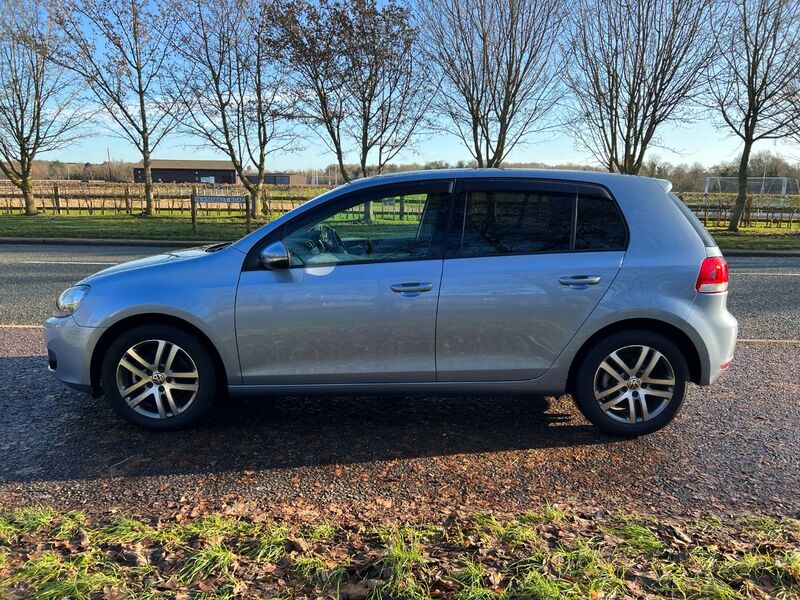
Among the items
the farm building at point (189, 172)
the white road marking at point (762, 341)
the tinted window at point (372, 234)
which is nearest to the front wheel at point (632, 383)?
the tinted window at point (372, 234)

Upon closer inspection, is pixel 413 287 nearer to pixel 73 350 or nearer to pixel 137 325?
pixel 137 325

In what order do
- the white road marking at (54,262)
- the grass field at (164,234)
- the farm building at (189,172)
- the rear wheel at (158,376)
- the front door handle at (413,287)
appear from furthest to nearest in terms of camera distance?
the farm building at (189,172)
the grass field at (164,234)
the white road marking at (54,262)
the rear wheel at (158,376)
the front door handle at (413,287)

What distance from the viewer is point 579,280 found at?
3.45 meters

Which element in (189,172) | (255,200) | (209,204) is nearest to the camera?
(255,200)

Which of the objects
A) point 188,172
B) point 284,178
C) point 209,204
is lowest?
point 209,204

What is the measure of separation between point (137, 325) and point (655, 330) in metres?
3.33

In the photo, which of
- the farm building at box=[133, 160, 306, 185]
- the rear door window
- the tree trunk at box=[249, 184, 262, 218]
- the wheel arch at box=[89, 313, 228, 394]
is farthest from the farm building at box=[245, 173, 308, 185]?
the rear door window

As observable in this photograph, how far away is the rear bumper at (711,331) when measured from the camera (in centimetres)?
348

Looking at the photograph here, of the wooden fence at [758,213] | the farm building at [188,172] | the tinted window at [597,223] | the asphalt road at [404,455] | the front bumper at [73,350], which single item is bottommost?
the asphalt road at [404,455]

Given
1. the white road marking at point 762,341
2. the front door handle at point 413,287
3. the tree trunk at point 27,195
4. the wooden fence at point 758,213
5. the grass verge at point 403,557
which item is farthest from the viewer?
the tree trunk at point 27,195

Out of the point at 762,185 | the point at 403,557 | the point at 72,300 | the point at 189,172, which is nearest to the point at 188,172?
the point at 189,172

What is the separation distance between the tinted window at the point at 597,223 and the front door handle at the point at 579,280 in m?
0.21

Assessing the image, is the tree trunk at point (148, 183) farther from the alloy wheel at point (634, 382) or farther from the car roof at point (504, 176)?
the alloy wheel at point (634, 382)

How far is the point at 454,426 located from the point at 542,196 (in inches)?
64.7
